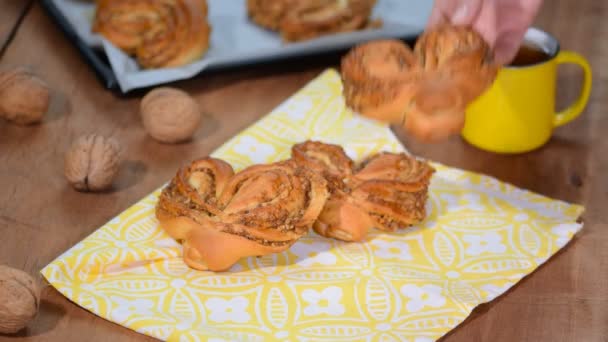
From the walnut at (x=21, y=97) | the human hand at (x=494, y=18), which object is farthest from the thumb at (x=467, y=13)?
the walnut at (x=21, y=97)

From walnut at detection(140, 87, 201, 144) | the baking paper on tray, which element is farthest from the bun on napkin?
the baking paper on tray

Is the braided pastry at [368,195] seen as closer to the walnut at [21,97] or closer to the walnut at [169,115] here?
the walnut at [169,115]

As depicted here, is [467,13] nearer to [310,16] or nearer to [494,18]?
[494,18]

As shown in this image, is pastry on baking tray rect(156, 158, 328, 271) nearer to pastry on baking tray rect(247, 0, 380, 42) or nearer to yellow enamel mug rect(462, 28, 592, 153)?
yellow enamel mug rect(462, 28, 592, 153)

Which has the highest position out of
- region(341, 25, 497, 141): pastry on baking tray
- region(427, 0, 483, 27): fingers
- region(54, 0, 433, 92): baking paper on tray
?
region(427, 0, 483, 27): fingers

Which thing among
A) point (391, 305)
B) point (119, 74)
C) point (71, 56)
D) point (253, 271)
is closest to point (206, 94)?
point (119, 74)

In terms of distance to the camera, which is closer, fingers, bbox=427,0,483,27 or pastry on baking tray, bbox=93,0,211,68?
fingers, bbox=427,0,483,27

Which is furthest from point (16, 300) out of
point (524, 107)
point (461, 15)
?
point (524, 107)
